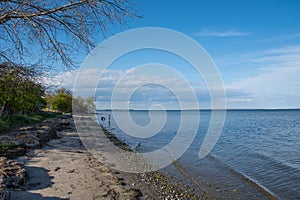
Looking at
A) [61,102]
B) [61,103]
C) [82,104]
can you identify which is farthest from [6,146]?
[82,104]

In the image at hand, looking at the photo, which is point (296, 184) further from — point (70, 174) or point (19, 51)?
point (19, 51)

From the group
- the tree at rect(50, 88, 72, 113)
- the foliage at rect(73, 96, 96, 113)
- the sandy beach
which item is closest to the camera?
the sandy beach

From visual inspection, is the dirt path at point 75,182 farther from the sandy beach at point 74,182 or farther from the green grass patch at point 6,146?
the green grass patch at point 6,146

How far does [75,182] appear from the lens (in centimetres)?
671

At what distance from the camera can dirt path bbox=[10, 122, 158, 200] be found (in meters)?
5.75

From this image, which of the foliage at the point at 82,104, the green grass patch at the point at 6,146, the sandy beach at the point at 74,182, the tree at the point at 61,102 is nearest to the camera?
the sandy beach at the point at 74,182

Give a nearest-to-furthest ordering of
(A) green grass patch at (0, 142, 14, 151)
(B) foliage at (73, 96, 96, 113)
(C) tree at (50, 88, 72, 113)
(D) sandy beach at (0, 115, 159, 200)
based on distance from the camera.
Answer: (D) sandy beach at (0, 115, 159, 200) → (A) green grass patch at (0, 142, 14, 151) → (C) tree at (50, 88, 72, 113) → (B) foliage at (73, 96, 96, 113)

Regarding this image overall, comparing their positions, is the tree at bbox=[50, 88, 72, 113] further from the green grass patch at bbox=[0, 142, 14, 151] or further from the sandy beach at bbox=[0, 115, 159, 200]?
the sandy beach at bbox=[0, 115, 159, 200]

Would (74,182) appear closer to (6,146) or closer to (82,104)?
(6,146)

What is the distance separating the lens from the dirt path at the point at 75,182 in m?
5.75

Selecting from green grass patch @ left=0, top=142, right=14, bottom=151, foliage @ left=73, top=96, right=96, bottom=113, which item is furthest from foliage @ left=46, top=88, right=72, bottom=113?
green grass patch @ left=0, top=142, right=14, bottom=151

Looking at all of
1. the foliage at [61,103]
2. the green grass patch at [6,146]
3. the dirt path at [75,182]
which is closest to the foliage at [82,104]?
the foliage at [61,103]

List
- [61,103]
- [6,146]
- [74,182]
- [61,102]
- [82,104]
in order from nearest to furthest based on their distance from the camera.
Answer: [74,182], [6,146], [61,102], [61,103], [82,104]

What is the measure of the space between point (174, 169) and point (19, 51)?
27.8 ft
